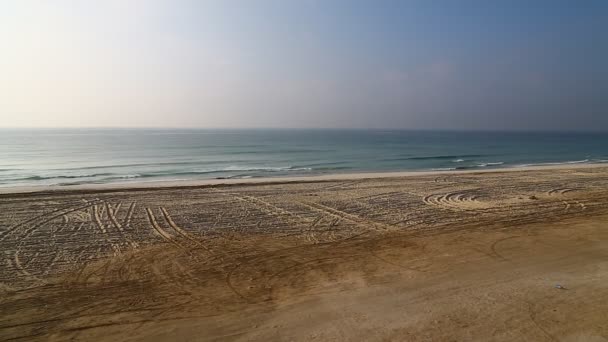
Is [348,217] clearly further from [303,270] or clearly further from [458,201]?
[458,201]

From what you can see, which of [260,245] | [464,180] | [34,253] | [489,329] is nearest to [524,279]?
[489,329]

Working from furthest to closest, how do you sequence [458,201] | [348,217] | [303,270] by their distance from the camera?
[458,201]
[348,217]
[303,270]

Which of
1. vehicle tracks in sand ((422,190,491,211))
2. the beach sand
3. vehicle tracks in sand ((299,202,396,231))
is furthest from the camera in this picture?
vehicle tracks in sand ((422,190,491,211))

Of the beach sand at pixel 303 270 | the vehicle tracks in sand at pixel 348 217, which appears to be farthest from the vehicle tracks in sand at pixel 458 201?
the vehicle tracks in sand at pixel 348 217

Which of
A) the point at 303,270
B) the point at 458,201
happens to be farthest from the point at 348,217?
the point at 458,201

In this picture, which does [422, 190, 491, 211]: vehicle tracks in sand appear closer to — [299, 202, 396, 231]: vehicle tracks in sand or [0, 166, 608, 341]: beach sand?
[0, 166, 608, 341]: beach sand

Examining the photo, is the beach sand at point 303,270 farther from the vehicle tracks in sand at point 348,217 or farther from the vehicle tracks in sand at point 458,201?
the vehicle tracks in sand at point 458,201

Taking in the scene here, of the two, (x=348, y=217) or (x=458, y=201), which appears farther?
(x=458, y=201)

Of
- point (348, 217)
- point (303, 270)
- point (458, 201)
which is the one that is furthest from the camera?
point (458, 201)

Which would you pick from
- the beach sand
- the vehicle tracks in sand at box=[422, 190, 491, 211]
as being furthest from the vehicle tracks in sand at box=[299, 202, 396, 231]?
the vehicle tracks in sand at box=[422, 190, 491, 211]

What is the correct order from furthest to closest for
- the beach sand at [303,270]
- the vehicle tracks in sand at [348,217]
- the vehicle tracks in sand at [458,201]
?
the vehicle tracks in sand at [458,201], the vehicle tracks in sand at [348,217], the beach sand at [303,270]
